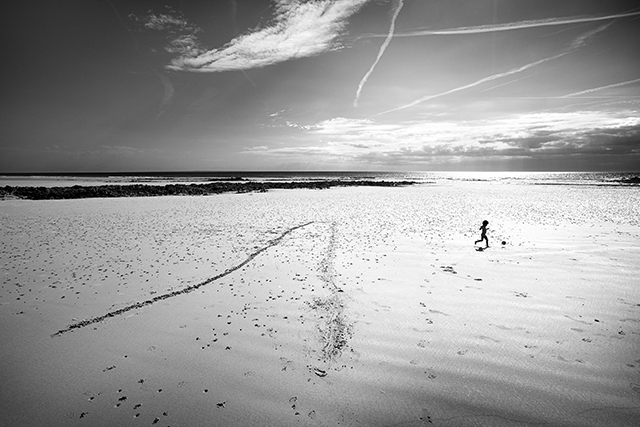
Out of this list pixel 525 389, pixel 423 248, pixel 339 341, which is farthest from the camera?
pixel 423 248

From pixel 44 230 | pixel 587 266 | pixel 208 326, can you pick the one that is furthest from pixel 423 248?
pixel 44 230

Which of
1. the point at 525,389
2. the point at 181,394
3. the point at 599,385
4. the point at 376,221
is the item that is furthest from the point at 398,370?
the point at 376,221

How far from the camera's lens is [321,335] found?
A: 6.05 m

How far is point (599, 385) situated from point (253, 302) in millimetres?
6787

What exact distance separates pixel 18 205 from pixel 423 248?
33801mm

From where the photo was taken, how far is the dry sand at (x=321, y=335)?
4.26 meters

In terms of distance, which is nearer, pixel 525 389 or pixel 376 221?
pixel 525 389

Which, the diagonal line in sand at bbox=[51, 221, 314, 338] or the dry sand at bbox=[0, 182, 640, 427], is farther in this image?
the diagonal line in sand at bbox=[51, 221, 314, 338]

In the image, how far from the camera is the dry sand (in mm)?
4258

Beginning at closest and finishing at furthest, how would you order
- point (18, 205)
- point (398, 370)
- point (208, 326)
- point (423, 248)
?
point (398, 370) → point (208, 326) → point (423, 248) → point (18, 205)

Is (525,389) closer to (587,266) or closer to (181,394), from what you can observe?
(181,394)

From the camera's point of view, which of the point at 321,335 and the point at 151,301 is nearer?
the point at 321,335

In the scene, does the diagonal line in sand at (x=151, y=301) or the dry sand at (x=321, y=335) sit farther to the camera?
the diagonal line in sand at (x=151, y=301)

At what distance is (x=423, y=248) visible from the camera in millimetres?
12602
